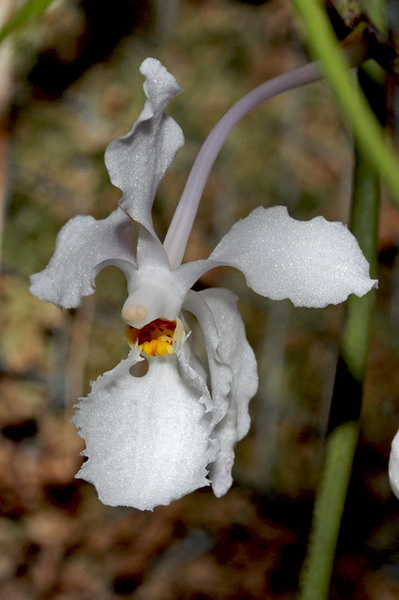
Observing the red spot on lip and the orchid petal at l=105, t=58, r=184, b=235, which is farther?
the red spot on lip

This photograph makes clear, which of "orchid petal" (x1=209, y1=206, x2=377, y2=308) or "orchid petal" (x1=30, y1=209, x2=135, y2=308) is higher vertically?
"orchid petal" (x1=30, y1=209, x2=135, y2=308)

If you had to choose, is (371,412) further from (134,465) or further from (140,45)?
(134,465)

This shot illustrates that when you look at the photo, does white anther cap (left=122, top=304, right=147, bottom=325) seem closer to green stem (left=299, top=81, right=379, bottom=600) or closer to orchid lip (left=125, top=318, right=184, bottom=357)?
orchid lip (left=125, top=318, right=184, bottom=357)

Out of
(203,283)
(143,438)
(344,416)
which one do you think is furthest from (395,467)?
(203,283)

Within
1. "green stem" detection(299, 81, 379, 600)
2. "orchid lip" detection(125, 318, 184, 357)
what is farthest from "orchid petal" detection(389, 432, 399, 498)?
"orchid lip" detection(125, 318, 184, 357)

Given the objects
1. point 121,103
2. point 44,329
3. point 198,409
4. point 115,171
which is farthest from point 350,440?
point 121,103

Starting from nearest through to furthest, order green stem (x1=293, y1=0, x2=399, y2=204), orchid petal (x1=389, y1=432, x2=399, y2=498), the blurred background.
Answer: green stem (x1=293, y1=0, x2=399, y2=204) < orchid petal (x1=389, y1=432, x2=399, y2=498) < the blurred background

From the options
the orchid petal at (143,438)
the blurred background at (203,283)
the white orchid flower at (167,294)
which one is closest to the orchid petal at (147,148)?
the white orchid flower at (167,294)

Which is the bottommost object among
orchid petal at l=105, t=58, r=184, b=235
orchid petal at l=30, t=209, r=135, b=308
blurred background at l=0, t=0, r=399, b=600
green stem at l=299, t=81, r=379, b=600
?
blurred background at l=0, t=0, r=399, b=600
